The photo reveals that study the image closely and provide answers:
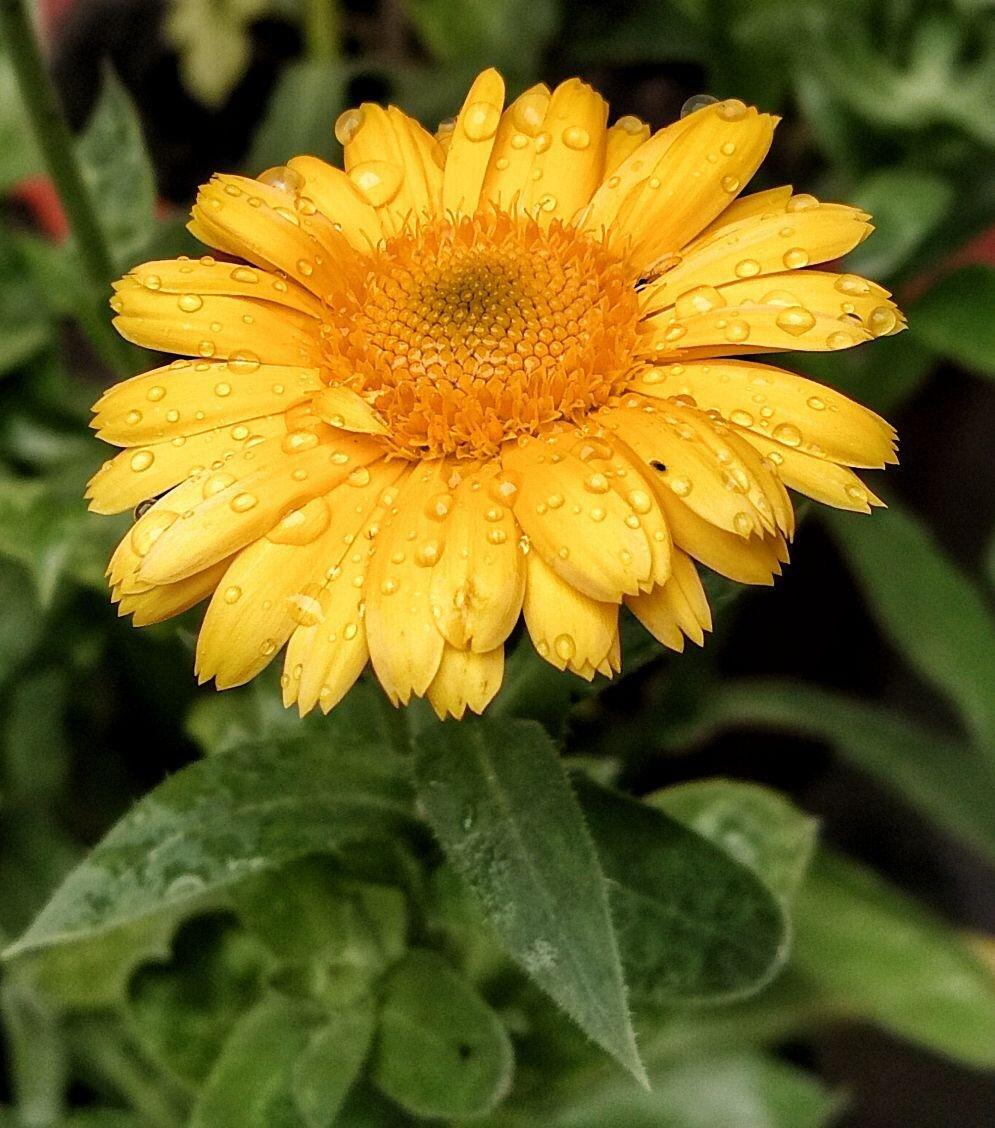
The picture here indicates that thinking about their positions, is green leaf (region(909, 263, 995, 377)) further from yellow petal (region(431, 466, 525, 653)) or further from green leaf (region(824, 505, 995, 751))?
yellow petal (region(431, 466, 525, 653))

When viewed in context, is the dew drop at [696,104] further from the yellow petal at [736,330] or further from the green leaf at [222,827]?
the green leaf at [222,827]

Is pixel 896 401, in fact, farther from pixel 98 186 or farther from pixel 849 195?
pixel 98 186

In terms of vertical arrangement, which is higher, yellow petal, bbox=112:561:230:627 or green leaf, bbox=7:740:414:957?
yellow petal, bbox=112:561:230:627

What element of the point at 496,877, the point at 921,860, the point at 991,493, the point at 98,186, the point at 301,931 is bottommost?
the point at 921,860

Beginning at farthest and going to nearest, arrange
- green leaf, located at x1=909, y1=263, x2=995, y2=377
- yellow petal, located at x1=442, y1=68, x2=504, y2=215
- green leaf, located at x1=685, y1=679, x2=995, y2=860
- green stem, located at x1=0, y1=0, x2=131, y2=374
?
green leaf, located at x1=685, y1=679, x2=995, y2=860 → green leaf, located at x1=909, y1=263, x2=995, y2=377 → green stem, located at x1=0, y1=0, x2=131, y2=374 → yellow petal, located at x1=442, y1=68, x2=504, y2=215

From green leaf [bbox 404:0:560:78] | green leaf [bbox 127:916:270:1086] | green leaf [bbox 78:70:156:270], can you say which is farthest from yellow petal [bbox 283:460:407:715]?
green leaf [bbox 404:0:560:78]

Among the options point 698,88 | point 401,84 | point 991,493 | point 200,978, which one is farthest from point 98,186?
point 991,493

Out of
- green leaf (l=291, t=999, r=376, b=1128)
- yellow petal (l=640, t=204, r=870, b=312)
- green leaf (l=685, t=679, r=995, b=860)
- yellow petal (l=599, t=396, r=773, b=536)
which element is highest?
yellow petal (l=640, t=204, r=870, b=312)
